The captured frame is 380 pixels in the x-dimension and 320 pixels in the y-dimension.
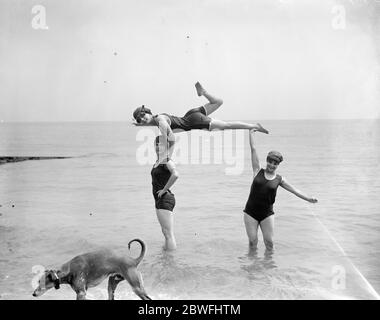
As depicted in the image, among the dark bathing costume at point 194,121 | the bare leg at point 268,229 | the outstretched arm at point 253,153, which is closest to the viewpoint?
the dark bathing costume at point 194,121

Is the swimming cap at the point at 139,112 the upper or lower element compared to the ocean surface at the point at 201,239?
upper

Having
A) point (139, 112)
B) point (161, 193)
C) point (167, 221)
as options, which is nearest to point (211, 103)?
point (139, 112)

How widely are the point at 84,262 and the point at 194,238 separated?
5364mm

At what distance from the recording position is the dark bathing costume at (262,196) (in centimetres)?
807

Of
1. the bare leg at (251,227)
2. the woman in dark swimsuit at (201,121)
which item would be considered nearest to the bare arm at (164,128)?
the woman in dark swimsuit at (201,121)

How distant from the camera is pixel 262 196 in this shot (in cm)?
810

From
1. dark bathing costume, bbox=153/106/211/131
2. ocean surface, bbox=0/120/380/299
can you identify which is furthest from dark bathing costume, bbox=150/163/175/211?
dark bathing costume, bbox=153/106/211/131

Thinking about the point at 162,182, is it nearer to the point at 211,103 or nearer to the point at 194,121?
the point at 194,121

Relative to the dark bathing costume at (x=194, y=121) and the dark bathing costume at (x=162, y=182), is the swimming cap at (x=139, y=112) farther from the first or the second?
the dark bathing costume at (x=162, y=182)

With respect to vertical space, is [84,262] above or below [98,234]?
above

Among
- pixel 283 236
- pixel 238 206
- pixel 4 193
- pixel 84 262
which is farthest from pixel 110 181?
pixel 84 262

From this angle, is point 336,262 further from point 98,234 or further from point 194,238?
point 98,234

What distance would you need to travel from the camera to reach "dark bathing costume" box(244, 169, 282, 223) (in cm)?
807

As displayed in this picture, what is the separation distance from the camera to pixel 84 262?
570 centimetres
